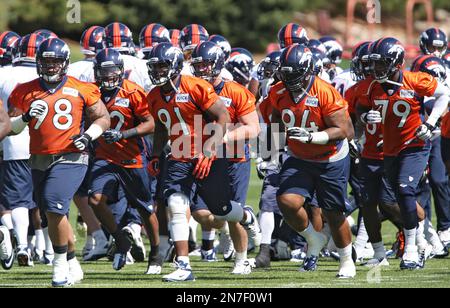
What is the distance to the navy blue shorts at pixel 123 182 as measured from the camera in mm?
9641

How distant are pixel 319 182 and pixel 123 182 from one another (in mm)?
1738

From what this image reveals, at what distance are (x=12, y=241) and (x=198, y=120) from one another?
253 cm

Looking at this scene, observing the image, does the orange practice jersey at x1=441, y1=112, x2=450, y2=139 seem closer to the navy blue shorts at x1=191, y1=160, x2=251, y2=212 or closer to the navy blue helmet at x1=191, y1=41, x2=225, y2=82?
the navy blue shorts at x1=191, y1=160, x2=251, y2=212

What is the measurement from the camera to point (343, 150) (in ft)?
29.5

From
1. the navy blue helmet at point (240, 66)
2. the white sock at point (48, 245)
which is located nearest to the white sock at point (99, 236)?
the white sock at point (48, 245)

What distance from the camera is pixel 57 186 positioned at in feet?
27.4

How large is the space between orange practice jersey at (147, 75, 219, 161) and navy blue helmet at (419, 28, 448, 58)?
3.60 m

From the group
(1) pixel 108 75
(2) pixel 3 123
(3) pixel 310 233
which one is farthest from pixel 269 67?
(2) pixel 3 123

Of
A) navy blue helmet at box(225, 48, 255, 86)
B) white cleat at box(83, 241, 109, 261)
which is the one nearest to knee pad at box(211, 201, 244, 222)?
white cleat at box(83, 241, 109, 261)

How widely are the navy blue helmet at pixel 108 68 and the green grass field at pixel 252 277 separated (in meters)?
1.53

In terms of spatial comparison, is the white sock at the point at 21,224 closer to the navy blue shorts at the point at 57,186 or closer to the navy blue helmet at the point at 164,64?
the navy blue shorts at the point at 57,186

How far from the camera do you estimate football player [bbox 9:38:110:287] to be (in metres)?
8.35
